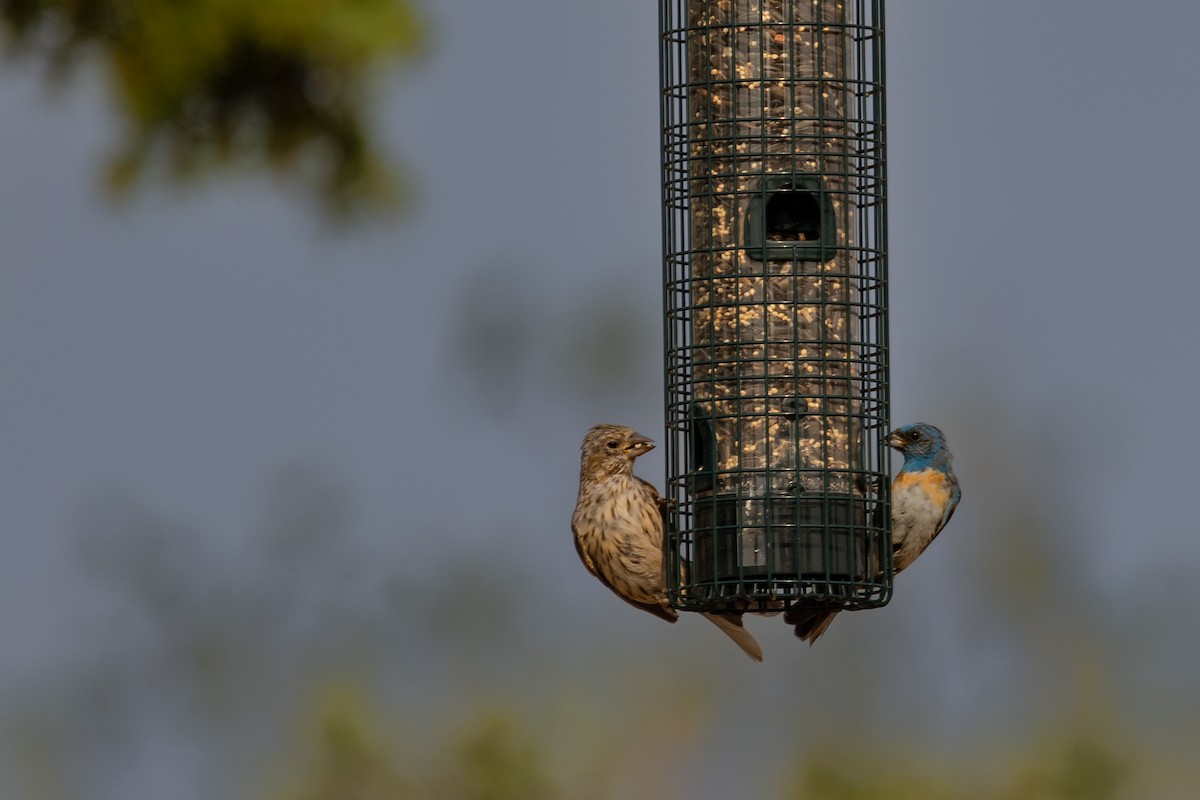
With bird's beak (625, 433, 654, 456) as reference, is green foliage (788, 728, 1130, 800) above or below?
below

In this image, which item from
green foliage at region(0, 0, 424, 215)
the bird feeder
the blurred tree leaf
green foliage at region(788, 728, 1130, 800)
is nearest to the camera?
the bird feeder

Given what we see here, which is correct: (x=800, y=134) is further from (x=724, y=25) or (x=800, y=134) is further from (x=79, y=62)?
(x=79, y=62)

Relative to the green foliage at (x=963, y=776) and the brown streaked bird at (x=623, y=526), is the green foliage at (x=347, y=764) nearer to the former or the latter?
the green foliage at (x=963, y=776)

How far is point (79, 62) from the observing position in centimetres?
1759

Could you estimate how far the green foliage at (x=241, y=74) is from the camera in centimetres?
1730

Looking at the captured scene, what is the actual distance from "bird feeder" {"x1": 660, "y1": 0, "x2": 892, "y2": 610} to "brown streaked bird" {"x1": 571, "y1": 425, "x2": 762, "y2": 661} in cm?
24

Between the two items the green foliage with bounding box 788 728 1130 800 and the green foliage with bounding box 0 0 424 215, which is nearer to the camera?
the green foliage with bounding box 0 0 424 215

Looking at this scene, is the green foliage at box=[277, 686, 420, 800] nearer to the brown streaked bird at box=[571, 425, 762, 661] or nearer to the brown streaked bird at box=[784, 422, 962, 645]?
the brown streaked bird at box=[571, 425, 762, 661]

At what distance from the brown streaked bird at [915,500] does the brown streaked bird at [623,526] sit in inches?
11.4

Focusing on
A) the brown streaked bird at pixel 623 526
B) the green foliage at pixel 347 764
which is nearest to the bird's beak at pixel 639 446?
Answer: the brown streaked bird at pixel 623 526

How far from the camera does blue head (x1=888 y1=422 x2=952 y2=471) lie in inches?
602

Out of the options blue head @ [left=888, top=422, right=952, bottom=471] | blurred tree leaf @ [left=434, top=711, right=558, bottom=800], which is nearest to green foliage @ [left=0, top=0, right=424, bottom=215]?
blue head @ [left=888, top=422, right=952, bottom=471]

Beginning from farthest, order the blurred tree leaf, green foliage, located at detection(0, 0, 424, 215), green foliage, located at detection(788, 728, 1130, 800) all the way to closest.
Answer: green foliage, located at detection(788, 728, 1130, 800)
the blurred tree leaf
green foliage, located at detection(0, 0, 424, 215)

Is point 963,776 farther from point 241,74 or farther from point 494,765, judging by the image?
point 241,74
